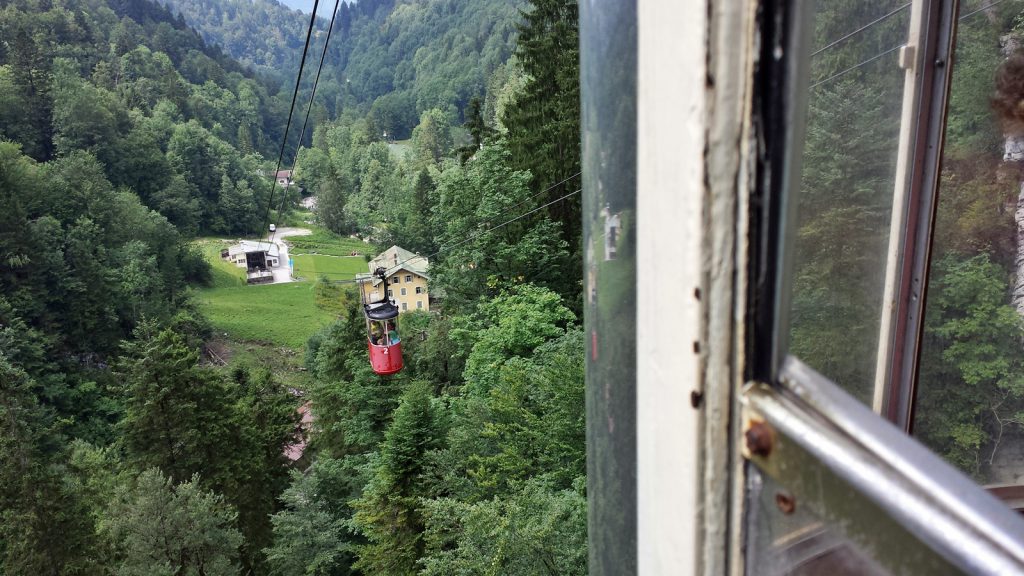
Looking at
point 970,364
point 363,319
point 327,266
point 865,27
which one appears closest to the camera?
point 865,27

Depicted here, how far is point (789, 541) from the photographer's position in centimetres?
44

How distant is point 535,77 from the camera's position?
1939 centimetres

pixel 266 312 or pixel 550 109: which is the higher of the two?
pixel 550 109

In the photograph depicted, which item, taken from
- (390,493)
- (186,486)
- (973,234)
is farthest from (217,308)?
(973,234)

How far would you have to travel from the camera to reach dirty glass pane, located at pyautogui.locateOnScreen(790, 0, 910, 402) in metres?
0.82

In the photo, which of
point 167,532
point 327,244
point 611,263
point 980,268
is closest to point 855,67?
point 611,263

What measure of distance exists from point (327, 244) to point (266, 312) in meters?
12.1

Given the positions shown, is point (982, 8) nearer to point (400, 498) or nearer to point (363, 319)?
point (400, 498)

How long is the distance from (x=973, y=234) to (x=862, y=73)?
2.94 ft

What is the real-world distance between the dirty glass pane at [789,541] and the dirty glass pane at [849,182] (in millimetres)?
299

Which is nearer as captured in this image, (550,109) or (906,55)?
(906,55)

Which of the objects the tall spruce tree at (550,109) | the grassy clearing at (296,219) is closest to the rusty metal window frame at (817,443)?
the tall spruce tree at (550,109)

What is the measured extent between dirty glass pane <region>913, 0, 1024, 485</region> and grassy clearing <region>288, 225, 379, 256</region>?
47.6 metres

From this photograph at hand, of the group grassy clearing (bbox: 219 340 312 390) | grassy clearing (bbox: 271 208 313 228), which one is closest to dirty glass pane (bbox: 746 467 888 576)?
grassy clearing (bbox: 219 340 312 390)
